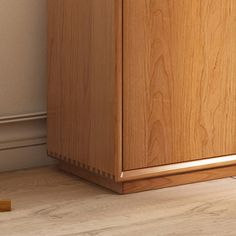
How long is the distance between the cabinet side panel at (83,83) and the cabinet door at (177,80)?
0.04m

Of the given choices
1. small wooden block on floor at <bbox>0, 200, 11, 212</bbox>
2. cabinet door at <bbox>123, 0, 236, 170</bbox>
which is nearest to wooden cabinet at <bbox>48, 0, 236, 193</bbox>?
cabinet door at <bbox>123, 0, 236, 170</bbox>

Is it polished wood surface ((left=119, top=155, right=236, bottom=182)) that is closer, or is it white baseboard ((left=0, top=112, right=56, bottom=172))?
polished wood surface ((left=119, top=155, right=236, bottom=182))

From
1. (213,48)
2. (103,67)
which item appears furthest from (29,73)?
(213,48)

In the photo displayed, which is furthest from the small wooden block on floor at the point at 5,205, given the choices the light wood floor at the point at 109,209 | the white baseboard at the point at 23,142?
the white baseboard at the point at 23,142

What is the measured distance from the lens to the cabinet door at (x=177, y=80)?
1.82m

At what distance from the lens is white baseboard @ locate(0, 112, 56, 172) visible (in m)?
2.11

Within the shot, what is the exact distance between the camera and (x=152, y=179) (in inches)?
75.3

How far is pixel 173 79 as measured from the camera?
188 centimetres

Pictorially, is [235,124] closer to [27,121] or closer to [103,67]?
[103,67]

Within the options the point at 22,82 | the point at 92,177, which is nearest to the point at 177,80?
the point at 92,177

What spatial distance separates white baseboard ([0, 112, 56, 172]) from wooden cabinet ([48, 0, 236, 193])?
14cm

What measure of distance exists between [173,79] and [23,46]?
460 millimetres

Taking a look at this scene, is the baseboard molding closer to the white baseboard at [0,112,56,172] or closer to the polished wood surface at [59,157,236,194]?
the white baseboard at [0,112,56,172]

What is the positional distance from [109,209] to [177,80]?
36 centimetres
